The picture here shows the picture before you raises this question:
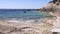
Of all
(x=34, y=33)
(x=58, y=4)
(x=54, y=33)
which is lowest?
(x=58, y=4)

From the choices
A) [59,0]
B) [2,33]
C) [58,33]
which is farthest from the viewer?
[59,0]

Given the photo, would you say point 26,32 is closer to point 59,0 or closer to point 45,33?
point 45,33

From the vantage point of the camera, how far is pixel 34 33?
45.0 feet

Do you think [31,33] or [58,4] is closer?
[31,33]

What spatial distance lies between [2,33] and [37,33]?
277 centimetres

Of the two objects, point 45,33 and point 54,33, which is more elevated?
point 54,33

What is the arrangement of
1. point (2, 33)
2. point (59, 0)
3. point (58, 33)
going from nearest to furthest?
point (58, 33) < point (2, 33) < point (59, 0)

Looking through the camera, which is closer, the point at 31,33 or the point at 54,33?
the point at 54,33

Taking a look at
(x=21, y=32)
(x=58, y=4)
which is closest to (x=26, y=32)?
(x=21, y=32)

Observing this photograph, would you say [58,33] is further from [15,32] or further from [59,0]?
[59,0]

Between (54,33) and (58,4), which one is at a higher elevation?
(54,33)

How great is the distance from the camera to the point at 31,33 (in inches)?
539

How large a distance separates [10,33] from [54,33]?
5.00 metres

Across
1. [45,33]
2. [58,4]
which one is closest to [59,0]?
[58,4]
